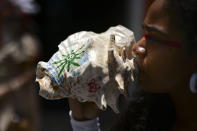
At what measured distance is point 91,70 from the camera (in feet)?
6.40

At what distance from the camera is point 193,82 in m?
2.01

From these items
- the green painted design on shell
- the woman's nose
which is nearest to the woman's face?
the woman's nose

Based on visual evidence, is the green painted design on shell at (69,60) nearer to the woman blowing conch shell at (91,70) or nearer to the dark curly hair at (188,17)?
the woman blowing conch shell at (91,70)

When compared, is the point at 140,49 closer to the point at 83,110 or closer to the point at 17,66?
the point at 83,110

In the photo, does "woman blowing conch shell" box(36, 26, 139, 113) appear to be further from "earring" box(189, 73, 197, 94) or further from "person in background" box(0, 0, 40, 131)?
"person in background" box(0, 0, 40, 131)

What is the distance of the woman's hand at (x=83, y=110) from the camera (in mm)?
2141

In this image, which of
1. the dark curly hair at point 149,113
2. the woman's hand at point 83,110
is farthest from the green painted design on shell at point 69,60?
the dark curly hair at point 149,113

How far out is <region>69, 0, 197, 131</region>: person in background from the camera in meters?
1.97

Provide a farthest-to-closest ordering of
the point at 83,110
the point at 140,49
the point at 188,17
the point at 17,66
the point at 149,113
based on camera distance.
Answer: the point at 17,66 < the point at 149,113 < the point at 83,110 < the point at 140,49 < the point at 188,17

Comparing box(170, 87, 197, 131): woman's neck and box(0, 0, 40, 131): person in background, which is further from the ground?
box(170, 87, 197, 131): woman's neck

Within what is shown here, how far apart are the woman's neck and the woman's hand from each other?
33 cm

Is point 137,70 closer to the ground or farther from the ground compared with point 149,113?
farther from the ground

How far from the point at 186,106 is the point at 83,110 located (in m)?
0.43

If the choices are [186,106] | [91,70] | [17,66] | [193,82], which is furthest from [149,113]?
[17,66]
